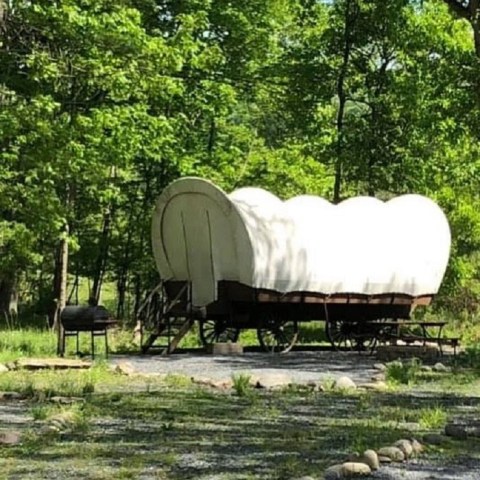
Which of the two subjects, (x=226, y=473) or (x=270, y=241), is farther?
(x=270, y=241)

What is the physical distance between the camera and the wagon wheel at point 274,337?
53.9ft

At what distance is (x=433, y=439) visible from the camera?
6.25 meters

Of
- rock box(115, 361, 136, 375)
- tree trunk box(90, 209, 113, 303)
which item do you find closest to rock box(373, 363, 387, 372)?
rock box(115, 361, 136, 375)

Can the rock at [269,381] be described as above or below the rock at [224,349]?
above

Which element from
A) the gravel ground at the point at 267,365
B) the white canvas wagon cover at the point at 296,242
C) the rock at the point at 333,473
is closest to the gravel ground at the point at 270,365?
the gravel ground at the point at 267,365

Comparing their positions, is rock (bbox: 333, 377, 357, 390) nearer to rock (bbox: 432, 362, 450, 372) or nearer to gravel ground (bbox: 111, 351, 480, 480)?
gravel ground (bbox: 111, 351, 480, 480)

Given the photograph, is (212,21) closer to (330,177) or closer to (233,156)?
(233,156)

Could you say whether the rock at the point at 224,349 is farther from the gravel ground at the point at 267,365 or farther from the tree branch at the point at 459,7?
the tree branch at the point at 459,7

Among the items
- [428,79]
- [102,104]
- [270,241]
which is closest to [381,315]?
[270,241]

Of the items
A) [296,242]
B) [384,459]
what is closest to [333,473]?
[384,459]

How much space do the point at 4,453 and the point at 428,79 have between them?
52.6ft

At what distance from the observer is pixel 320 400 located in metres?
8.92

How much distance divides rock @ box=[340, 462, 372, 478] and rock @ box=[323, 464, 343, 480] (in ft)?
0.06

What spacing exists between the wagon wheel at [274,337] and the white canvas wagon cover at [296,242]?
3.90 ft
